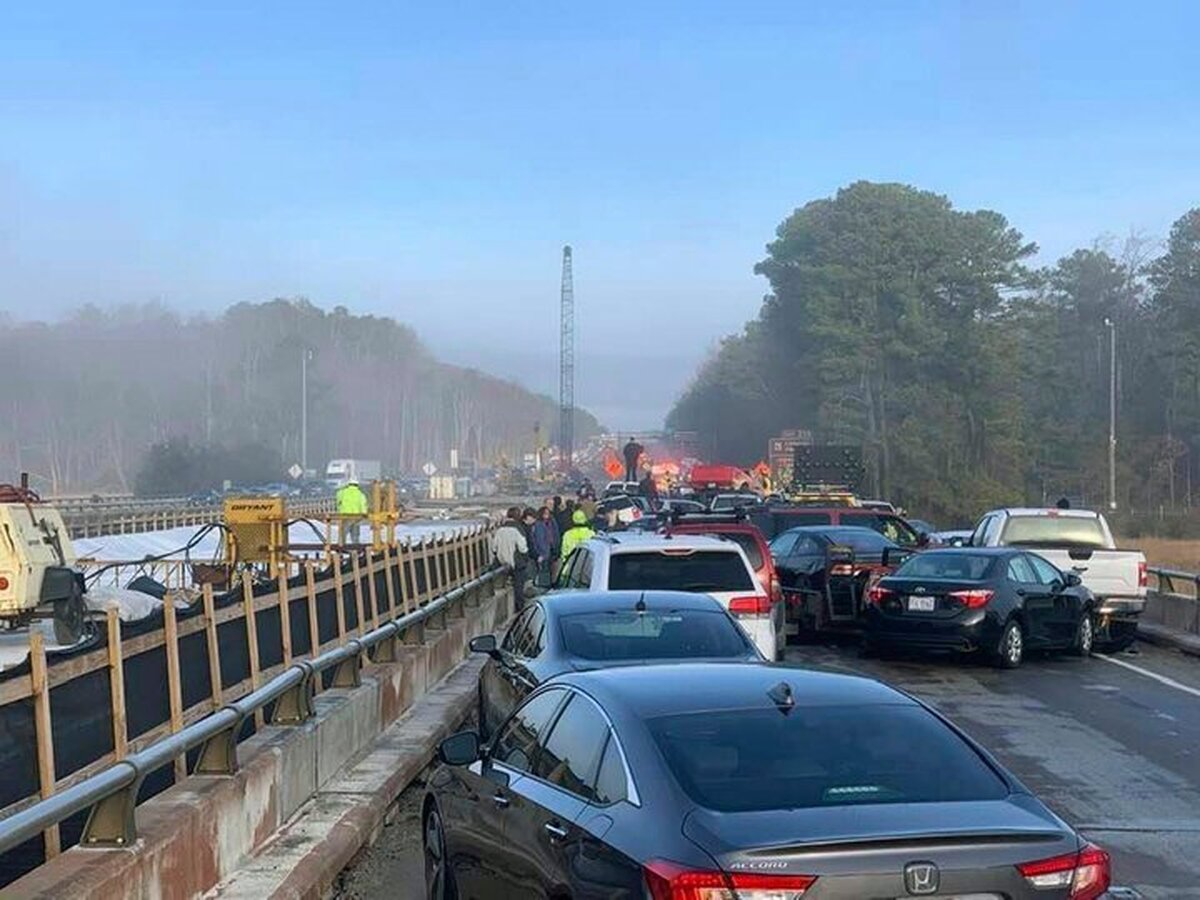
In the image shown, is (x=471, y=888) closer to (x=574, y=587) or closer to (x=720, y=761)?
(x=720, y=761)

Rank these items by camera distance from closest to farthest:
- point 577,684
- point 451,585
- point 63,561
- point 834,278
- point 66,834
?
point 577,684, point 66,834, point 451,585, point 63,561, point 834,278

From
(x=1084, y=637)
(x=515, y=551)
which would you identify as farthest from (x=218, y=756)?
(x=515, y=551)

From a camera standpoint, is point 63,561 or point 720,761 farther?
point 63,561

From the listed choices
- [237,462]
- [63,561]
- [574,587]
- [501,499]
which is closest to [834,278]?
[501,499]

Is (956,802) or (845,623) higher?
(956,802)

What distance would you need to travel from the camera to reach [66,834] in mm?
7293

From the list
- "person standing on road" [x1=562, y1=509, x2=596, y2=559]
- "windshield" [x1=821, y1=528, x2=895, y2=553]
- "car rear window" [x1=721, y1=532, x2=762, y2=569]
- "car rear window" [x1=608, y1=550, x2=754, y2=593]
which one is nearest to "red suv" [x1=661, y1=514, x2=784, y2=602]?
"car rear window" [x1=721, y1=532, x2=762, y2=569]

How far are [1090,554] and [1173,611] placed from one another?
2419 millimetres

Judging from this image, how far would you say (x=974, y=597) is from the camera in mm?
18906

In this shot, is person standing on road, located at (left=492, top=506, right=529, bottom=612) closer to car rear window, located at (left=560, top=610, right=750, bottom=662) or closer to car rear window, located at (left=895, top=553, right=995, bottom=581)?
car rear window, located at (left=895, top=553, right=995, bottom=581)

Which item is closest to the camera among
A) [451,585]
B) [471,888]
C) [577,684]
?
[577,684]

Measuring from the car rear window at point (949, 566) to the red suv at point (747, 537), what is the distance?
2490mm

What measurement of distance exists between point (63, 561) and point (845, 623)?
11893mm

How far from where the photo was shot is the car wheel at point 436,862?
7.39 m
